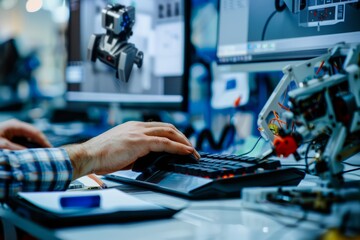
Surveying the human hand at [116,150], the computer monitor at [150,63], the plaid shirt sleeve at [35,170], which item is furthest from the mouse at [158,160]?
the computer monitor at [150,63]

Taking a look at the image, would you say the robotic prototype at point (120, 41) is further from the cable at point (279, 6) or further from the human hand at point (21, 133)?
the cable at point (279, 6)

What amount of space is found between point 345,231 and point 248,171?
0.31m

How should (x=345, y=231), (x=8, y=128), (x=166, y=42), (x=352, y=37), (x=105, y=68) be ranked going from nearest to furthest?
(x=345, y=231) < (x=352, y=37) < (x=8, y=128) < (x=166, y=42) < (x=105, y=68)

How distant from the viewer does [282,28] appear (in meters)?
1.14

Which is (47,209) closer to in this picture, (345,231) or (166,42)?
(345,231)

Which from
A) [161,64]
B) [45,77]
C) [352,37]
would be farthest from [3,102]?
[352,37]

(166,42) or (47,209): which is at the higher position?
(166,42)

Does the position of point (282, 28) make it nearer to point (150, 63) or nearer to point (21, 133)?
point (150, 63)

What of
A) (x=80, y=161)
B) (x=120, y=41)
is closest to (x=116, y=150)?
(x=80, y=161)

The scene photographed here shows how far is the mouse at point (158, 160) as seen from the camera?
84 centimetres

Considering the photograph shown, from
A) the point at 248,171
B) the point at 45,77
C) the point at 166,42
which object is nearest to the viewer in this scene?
the point at 248,171

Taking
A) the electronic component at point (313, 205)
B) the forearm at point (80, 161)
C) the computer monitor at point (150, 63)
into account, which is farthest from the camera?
the computer monitor at point (150, 63)

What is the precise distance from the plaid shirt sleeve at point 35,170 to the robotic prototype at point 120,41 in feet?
2.53

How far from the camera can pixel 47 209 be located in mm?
552
